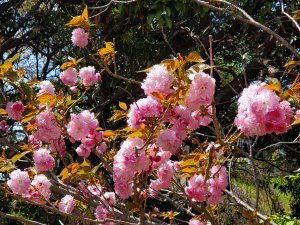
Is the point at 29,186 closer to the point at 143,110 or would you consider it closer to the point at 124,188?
the point at 124,188

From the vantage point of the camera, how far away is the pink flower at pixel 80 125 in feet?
6.17

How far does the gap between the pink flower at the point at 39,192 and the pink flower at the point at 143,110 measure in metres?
0.65

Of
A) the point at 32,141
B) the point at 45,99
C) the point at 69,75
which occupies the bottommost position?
the point at 45,99

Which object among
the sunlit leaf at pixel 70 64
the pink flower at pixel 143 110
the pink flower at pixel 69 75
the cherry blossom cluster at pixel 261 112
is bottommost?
the cherry blossom cluster at pixel 261 112

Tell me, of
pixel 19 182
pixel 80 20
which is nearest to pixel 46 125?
pixel 19 182

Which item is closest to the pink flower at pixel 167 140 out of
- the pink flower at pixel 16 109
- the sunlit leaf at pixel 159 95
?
the sunlit leaf at pixel 159 95

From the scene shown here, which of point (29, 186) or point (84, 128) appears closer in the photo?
point (84, 128)

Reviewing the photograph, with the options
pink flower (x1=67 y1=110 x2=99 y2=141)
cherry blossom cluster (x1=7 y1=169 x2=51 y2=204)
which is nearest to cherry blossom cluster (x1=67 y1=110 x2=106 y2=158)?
pink flower (x1=67 y1=110 x2=99 y2=141)

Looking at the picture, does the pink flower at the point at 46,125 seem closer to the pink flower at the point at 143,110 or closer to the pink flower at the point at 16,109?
the pink flower at the point at 16,109

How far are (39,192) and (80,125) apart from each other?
0.40 m

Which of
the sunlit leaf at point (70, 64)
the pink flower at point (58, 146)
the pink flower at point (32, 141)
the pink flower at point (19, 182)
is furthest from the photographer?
the sunlit leaf at point (70, 64)

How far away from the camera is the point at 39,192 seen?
6.84 feet

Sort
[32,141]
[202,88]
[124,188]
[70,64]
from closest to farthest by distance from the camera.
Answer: [202,88] → [124,188] → [32,141] → [70,64]

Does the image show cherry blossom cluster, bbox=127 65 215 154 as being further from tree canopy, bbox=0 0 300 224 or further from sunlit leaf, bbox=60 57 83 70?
sunlit leaf, bbox=60 57 83 70
